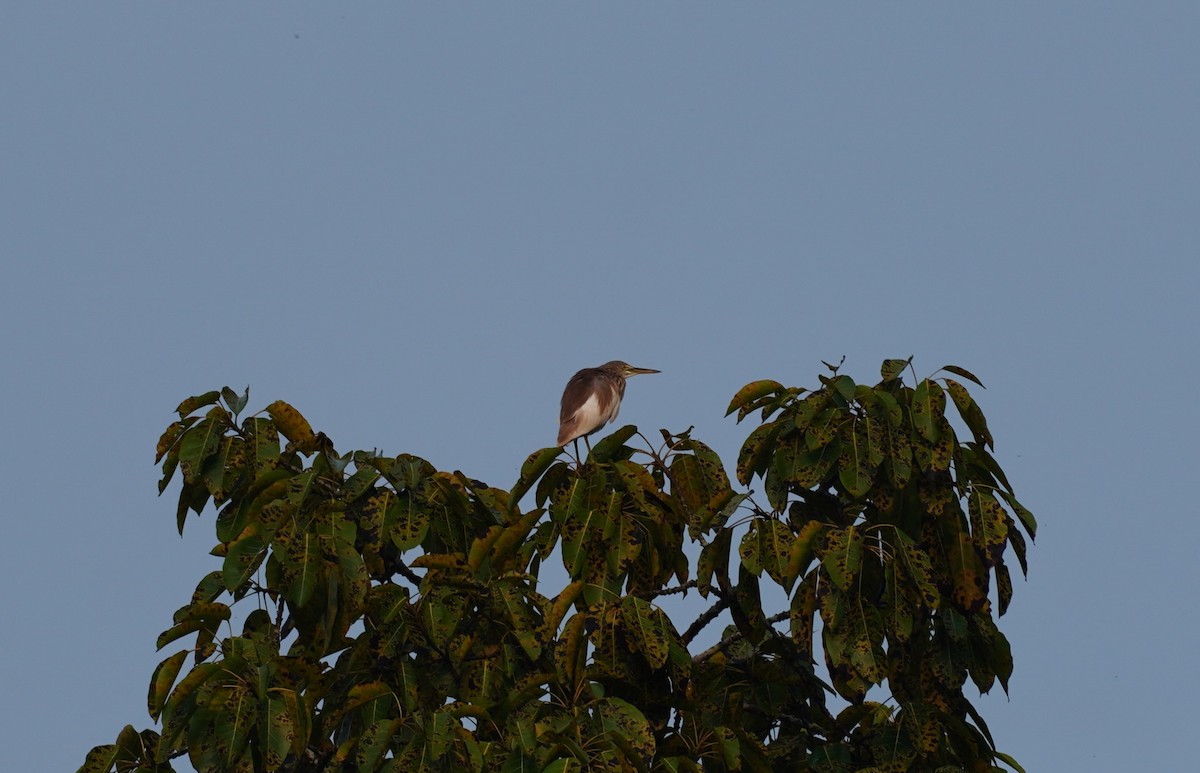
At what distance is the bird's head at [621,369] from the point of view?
12188 millimetres

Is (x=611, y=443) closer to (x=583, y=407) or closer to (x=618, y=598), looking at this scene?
(x=618, y=598)

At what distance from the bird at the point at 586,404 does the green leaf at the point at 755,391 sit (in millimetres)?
4321

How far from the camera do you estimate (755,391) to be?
6160 millimetres

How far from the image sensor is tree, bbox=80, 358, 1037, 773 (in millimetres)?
5496

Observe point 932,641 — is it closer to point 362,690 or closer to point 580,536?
point 580,536

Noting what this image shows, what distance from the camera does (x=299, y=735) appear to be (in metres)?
5.27

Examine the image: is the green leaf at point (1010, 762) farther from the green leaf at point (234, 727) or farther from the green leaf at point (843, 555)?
the green leaf at point (234, 727)

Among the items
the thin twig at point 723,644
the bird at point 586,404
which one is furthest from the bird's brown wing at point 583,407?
the thin twig at point 723,644

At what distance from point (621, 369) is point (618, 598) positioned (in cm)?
680

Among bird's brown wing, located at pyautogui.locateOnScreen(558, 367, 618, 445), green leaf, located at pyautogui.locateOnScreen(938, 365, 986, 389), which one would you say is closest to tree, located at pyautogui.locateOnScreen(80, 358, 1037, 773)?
green leaf, located at pyautogui.locateOnScreen(938, 365, 986, 389)

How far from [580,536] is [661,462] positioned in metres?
0.57

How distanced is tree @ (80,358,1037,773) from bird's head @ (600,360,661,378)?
5.72 meters

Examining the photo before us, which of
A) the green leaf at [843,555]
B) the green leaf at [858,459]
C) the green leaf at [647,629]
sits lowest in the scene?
the green leaf at [647,629]

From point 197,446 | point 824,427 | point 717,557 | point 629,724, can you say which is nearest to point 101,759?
point 197,446
